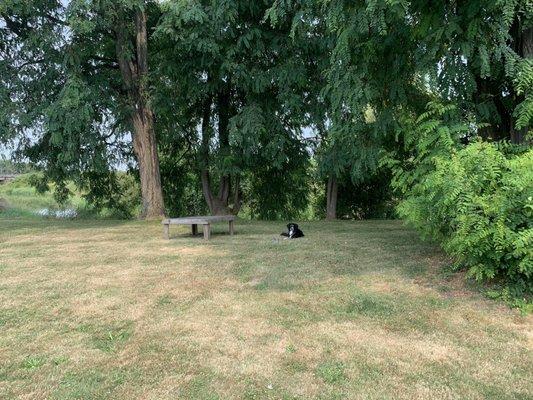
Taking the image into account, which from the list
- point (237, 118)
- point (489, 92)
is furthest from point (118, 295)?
point (237, 118)

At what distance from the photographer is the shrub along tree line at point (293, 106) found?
4805mm

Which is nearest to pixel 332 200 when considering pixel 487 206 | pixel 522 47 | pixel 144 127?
pixel 144 127

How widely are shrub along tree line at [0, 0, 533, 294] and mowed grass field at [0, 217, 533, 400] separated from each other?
0.91 metres

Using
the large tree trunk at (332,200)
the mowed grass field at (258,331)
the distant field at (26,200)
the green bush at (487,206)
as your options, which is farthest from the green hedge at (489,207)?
the distant field at (26,200)

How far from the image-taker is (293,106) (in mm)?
13148

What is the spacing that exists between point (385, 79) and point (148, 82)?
352 inches

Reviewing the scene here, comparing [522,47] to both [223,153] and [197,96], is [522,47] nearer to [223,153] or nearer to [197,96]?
[223,153]

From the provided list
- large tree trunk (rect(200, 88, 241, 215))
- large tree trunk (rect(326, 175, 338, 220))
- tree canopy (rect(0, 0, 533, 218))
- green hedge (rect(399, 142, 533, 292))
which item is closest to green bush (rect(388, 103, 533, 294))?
green hedge (rect(399, 142, 533, 292))

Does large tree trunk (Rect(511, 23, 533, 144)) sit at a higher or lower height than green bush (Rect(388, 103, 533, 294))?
higher

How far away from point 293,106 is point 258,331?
1003cm

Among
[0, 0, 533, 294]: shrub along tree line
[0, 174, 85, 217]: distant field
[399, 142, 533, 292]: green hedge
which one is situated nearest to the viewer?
[399, 142, 533, 292]: green hedge


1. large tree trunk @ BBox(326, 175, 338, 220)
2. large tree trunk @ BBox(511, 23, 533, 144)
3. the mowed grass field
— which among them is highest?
large tree trunk @ BBox(511, 23, 533, 144)

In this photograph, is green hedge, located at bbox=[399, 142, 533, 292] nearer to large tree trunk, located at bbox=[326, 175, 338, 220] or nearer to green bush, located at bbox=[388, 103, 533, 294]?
green bush, located at bbox=[388, 103, 533, 294]

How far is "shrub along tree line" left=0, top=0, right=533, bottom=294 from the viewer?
4.80 metres
